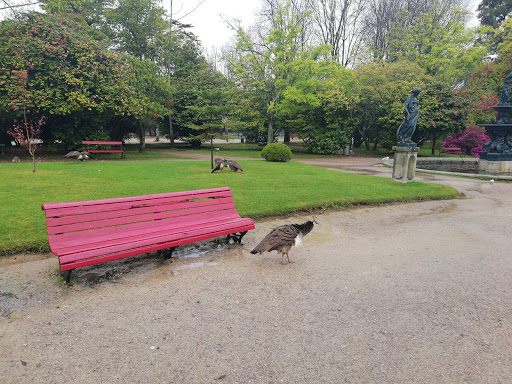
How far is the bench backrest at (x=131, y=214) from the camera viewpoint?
4152mm

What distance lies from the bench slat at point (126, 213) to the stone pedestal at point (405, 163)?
823 cm

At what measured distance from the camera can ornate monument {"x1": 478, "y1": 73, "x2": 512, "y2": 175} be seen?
1597 cm

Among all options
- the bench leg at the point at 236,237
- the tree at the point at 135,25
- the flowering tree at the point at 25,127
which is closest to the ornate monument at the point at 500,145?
the bench leg at the point at 236,237

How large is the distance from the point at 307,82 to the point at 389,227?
19.3 metres

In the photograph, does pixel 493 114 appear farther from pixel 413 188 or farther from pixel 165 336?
pixel 165 336

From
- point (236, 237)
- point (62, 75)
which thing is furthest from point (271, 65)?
point (236, 237)

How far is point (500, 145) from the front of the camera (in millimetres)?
16469

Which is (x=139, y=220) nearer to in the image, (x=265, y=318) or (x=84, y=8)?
(x=265, y=318)

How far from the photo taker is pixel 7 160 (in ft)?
55.0

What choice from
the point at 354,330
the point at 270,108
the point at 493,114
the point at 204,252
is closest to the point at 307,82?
the point at 270,108

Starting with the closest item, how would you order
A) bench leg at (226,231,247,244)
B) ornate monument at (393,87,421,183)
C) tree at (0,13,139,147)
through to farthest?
bench leg at (226,231,247,244) < ornate monument at (393,87,421,183) < tree at (0,13,139,147)

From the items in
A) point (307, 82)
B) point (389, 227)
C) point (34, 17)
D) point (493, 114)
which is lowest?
point (389, 227)

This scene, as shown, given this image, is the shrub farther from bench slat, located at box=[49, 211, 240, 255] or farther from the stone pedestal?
bench slat, located at box=[49, 211, 240, 255]

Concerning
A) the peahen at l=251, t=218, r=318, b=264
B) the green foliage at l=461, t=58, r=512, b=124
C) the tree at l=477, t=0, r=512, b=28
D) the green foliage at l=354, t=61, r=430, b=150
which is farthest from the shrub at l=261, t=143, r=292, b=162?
the tree at l=477, t=0, r=512, b=28
